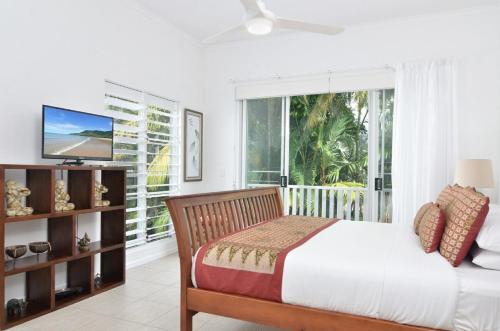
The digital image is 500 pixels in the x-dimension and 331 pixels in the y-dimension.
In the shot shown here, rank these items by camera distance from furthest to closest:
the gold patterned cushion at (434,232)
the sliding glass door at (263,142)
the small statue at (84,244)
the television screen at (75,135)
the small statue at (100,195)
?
the sliding glass door at (263,142) < the small statue at (100,195) < the small statue at (84,244) < the television screen at (75,135) < the gold patterned cushion at (434,232)

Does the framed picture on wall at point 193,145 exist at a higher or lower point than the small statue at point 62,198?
higher

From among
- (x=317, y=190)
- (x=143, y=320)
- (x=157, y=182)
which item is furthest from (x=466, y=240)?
(x=157, y=182)

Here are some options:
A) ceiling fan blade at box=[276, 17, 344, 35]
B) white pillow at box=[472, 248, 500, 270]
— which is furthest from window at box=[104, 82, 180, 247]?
white pillow at box=[472, 248, 500, 270]

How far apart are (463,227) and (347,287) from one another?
0.71m

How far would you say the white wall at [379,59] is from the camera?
3844 millimetres

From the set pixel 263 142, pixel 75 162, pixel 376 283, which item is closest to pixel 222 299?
pixel 376 283

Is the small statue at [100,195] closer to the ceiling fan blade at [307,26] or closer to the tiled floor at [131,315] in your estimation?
the tiled floor at [131,315]

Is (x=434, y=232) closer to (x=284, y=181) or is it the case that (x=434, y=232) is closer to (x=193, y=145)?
(x=284, y=181)

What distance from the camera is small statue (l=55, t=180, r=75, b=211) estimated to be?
110 inches

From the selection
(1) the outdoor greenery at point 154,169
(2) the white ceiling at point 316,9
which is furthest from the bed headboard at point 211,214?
(2) the white ceiling at point 316,9

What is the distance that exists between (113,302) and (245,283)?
5.01 feet

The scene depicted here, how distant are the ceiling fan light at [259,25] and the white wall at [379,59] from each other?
239cm

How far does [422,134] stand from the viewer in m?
4.04

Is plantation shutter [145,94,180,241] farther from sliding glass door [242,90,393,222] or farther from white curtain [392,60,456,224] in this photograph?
white curtain [392,60,456,224]
